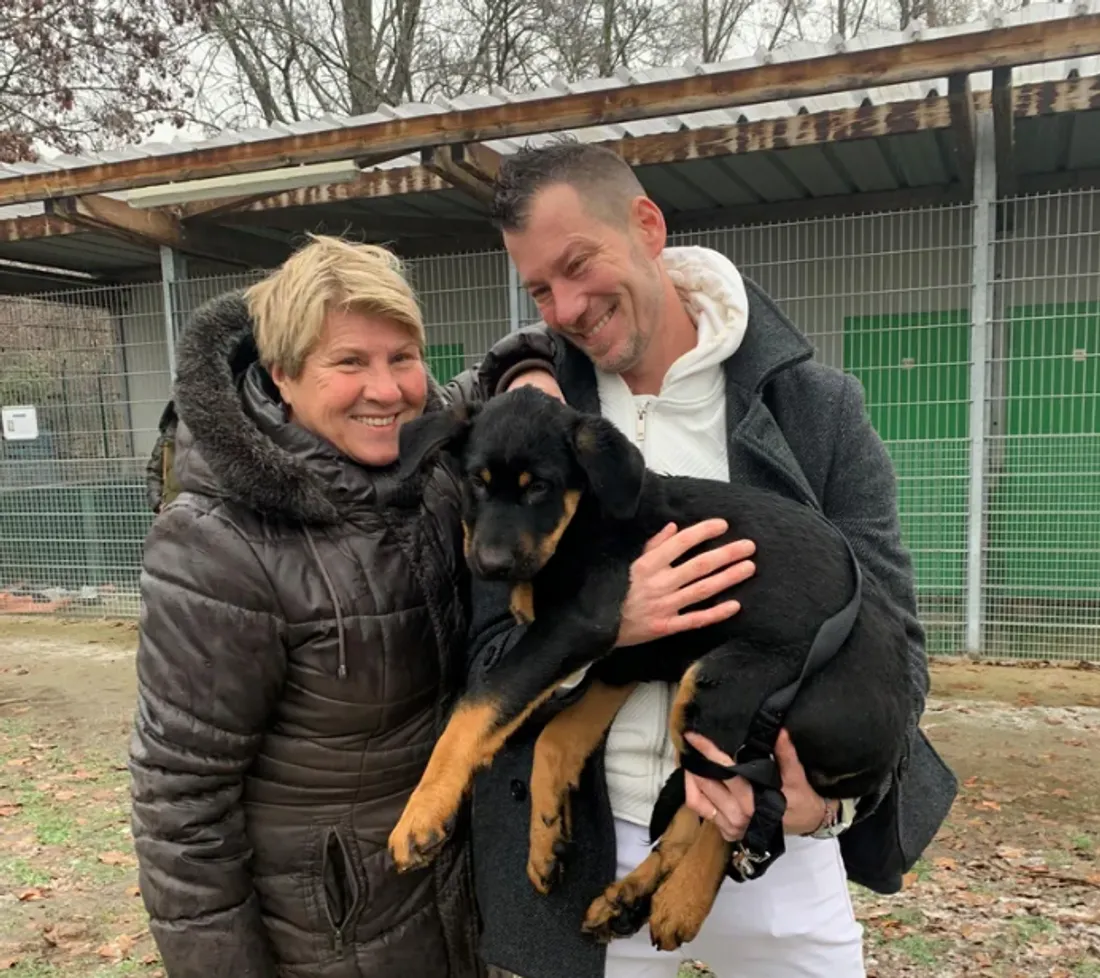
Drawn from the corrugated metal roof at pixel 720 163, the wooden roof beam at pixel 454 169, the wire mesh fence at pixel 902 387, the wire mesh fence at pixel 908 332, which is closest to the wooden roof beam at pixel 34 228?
the corrugated metal roof at pixel 720 163

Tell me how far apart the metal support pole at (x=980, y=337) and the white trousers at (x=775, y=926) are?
544 centimetres

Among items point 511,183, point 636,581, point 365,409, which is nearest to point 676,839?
point 636,581

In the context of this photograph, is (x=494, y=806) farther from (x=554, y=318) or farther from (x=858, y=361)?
(x=858, y=361)

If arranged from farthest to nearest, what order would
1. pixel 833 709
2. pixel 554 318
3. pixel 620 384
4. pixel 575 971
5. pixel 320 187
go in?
1. pixel 320 187
2. pixel 620 384
3. pixel 554 318
4. pixel 575 971
5. pixel 833 709

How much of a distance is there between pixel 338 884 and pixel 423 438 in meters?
1.00

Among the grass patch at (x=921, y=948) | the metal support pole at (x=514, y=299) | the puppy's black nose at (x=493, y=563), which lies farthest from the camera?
the metal support pole at (x=514, y=299)

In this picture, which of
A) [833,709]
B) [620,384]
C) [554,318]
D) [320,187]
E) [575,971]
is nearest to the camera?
[833,709]

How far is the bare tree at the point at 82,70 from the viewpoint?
17.2m

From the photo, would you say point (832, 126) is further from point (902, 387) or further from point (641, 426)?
point (641, 426)

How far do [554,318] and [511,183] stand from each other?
1.05ft

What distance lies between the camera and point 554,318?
7.30 feet

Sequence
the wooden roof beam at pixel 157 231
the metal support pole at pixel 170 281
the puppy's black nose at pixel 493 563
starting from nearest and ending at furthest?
the puppy's black nose at pixel 493 563 < the wooden roof beam at pixel 157 231 < the metal support pole at pixel 170 281

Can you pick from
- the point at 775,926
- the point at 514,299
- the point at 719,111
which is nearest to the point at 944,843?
the point at 775,926

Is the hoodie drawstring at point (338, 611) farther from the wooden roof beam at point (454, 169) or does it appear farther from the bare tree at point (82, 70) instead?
the bare tree at point (82, 70)
